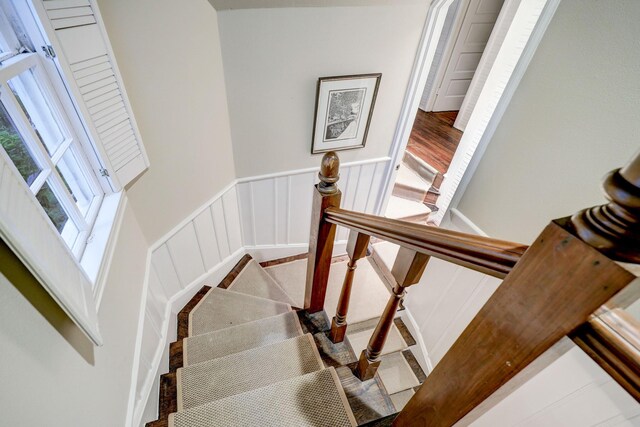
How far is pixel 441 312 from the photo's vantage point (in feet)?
6.53

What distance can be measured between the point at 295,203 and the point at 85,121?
190 cm

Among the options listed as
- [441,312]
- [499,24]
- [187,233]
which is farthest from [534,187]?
[499,24]

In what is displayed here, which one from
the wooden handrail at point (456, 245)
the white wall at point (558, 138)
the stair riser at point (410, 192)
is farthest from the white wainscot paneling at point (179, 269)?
the stair riser at point (410, 192)

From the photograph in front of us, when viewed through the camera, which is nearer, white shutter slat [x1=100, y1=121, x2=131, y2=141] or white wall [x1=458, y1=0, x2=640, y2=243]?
white wall [x1=458, y1=0, x2=640, y2=243]

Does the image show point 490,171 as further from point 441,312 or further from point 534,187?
point 441,312

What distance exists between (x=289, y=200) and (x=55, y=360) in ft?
7.08

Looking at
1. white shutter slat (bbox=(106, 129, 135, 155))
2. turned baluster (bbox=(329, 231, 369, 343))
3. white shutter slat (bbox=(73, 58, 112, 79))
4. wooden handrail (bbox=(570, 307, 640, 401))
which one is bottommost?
turned baluster (bbox=(329, 231, 369, 343))

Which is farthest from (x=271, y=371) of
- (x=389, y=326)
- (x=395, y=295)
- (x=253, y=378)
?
(x=395, y=295)

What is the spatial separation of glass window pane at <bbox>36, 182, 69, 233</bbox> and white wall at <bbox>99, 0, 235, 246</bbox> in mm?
400

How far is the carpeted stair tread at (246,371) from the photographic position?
134 centimetres

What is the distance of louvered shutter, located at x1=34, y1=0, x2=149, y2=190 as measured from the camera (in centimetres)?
94

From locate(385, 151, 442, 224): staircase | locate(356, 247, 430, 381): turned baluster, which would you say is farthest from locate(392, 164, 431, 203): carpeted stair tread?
locate(356, 247, 430, 381): turned baluster

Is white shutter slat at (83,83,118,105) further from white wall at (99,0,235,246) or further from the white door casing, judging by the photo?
the white door casing

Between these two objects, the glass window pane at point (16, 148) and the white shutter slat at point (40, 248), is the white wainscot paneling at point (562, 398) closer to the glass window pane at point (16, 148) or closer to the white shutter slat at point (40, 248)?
the white shutter slat at point (40, 248)
